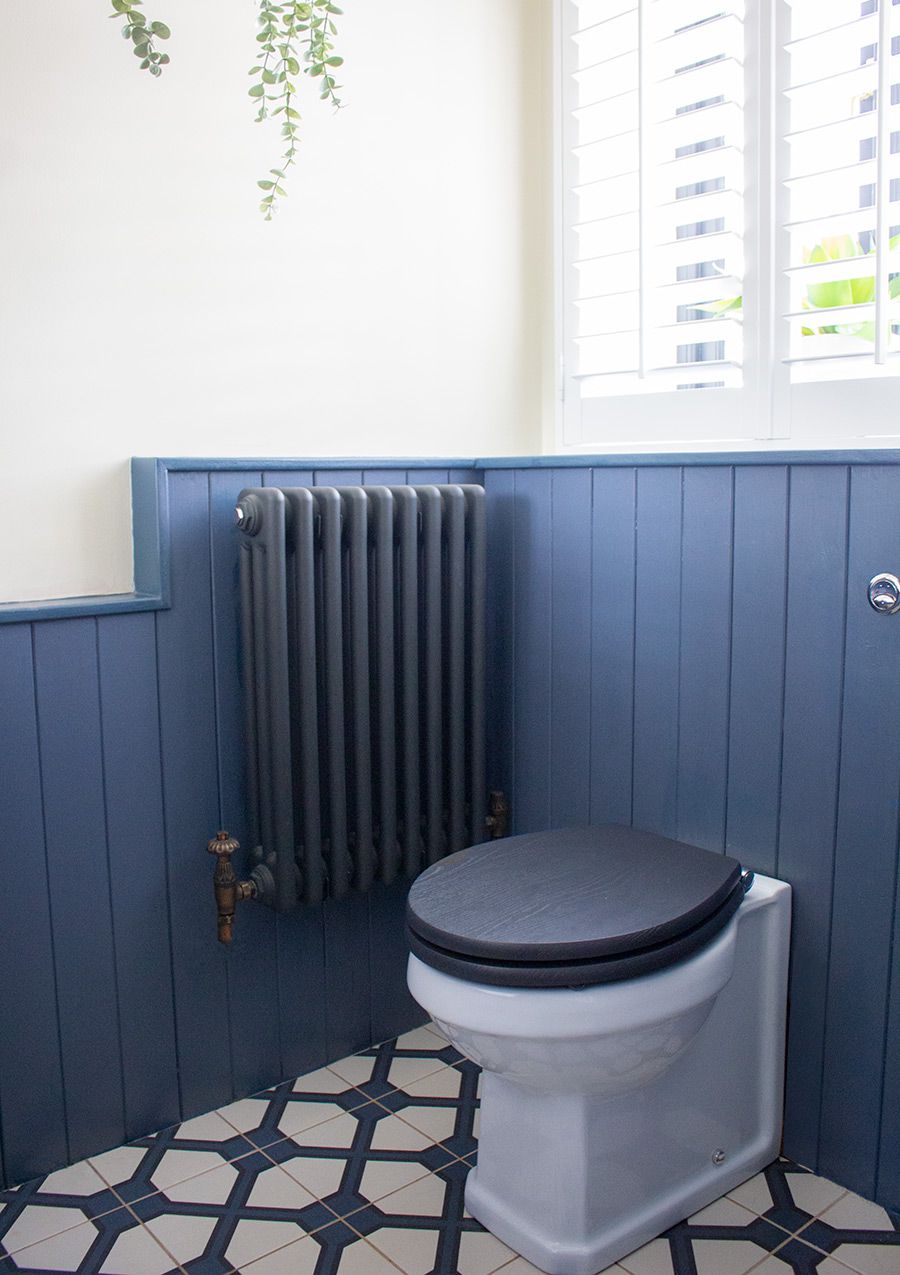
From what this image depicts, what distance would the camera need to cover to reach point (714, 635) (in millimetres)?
1654

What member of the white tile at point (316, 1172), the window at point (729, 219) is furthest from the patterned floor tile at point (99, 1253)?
the window at point (729, 219)

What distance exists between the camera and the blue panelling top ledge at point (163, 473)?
4.90 feet

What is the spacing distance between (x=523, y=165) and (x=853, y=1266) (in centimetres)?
180

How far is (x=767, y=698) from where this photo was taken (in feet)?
5.22

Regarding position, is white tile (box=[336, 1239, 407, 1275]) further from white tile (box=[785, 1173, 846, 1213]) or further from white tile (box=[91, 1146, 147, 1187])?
white tile (box=[785, 1173, 846, 1213])

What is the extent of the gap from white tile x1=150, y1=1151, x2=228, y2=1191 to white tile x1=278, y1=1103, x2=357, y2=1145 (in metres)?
0.11

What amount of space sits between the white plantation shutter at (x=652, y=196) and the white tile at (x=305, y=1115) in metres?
1.23

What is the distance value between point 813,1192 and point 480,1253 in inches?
18.2

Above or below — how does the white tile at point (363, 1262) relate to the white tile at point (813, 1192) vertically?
below

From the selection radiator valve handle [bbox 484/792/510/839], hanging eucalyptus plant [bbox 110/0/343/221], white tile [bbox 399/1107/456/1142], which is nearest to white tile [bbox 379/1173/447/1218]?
white tile [bbox 399/1107/456/1142]

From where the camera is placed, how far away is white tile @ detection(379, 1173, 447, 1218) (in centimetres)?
Result: 151

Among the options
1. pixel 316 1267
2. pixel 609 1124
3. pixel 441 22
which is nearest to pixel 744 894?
pixel 609 1124

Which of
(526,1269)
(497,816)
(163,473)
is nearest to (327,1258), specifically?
(526,1269)

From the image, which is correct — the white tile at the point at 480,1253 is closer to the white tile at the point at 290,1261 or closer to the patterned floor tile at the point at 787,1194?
the white tile at the point at 290,1261
